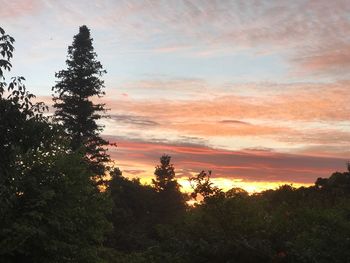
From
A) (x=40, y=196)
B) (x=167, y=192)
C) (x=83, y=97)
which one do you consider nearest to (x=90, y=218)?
(x=40, y=196)

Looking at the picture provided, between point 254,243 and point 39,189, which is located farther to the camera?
point 39,189

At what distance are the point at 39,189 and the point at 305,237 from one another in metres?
8.61

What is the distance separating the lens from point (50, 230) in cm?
1528

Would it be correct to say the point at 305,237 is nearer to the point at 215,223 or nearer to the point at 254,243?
the point at 254,243

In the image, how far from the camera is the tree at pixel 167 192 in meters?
74.2

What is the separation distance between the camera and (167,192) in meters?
78.2

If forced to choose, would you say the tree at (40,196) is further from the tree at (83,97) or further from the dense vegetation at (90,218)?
the tree at (83,97)

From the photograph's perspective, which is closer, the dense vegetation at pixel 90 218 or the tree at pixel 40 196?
the dense vegetation at pixel 90 218

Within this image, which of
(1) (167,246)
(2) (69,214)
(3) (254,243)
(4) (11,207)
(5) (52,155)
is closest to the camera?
(3) (254,243)

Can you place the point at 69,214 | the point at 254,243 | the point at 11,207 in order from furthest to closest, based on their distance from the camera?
the point at 69,214
the point at 11,207
the point at 254,243

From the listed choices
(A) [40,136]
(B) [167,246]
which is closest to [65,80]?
(A) [40,136]

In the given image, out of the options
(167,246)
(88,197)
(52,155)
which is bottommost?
(167,246)

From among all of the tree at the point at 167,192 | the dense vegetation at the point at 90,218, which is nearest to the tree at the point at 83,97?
the dense vegetation at the point at 90,218

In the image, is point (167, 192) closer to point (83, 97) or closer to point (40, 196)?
point (83, 97)
